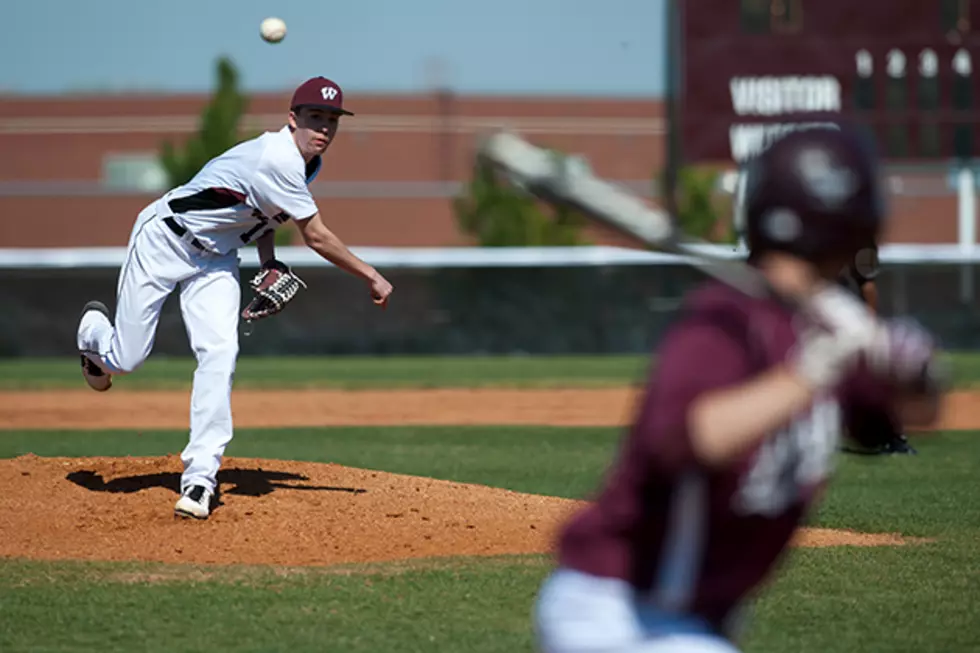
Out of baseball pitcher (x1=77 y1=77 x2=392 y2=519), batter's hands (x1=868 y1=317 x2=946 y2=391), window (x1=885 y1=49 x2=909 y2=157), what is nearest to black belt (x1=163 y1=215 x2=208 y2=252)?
baseball pitcher (x1=77 y1=77 x2=392 y2=519)

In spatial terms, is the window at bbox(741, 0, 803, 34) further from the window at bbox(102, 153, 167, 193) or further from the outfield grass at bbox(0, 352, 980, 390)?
the window at bbox(102, 153, 167, 193)

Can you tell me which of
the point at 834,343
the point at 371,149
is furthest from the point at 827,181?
the point at 371,149

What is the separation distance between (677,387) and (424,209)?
45.4m

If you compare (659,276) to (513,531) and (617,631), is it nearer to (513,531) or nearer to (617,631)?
(513,531)

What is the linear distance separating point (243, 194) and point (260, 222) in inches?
8.4

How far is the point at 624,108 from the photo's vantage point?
51.5 metres

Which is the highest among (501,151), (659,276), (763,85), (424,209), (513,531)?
(501,151)

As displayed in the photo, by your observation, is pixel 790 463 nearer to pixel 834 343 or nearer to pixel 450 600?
pixel 834 343

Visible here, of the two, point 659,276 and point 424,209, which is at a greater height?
point 659,276

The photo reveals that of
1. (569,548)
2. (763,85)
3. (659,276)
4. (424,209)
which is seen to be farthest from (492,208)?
(569,548)

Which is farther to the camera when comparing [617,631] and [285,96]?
[285,96]

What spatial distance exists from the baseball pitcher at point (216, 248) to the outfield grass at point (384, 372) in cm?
1073

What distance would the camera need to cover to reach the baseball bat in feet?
7.62

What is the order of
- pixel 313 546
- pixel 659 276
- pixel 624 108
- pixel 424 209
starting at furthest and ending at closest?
pixel 624 108 → pixel 424 209 → pixel 659 276 → pixel 313 546
